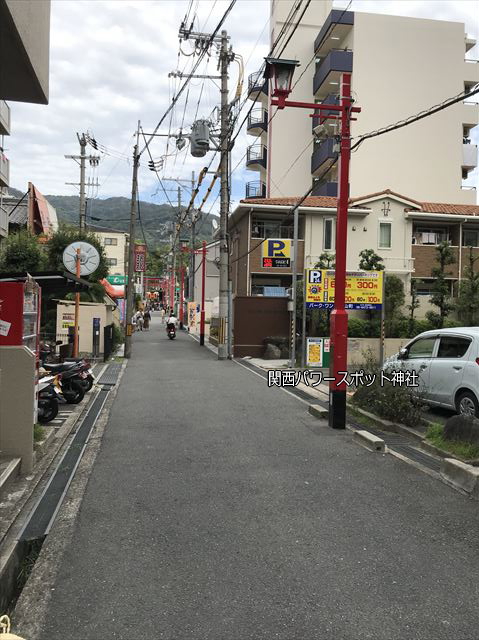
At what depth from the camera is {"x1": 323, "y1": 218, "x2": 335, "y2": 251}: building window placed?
27.5 meters

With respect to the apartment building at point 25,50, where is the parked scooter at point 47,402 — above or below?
below

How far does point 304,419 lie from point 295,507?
15.4 feet

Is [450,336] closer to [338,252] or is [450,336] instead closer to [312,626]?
[338,252]

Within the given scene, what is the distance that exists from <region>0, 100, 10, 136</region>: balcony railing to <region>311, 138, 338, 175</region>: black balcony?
22635 mm

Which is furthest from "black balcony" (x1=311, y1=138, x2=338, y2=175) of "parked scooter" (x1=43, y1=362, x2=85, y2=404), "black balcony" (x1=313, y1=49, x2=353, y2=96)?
"parked scooter" (x1=43, y1=362, x2=85, y2=404)

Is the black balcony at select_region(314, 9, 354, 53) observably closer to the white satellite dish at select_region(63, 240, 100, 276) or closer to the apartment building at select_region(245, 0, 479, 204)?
the apartment building at select_region(245, 0, 479, 204)

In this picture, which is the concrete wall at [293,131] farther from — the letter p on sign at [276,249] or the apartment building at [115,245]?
the apartment building at [115,245]

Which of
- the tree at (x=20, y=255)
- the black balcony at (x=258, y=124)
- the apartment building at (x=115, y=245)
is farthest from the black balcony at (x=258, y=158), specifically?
the apartment building at (x=115, y=245)

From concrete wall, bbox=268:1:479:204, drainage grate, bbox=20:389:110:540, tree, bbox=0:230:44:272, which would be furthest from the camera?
concrete wall, bbox=268:1:479:204

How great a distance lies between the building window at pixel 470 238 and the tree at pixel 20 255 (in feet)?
69.5

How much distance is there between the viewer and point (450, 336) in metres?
9.45

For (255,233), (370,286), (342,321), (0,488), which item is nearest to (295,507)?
(0,488)

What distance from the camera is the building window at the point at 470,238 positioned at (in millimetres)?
28205

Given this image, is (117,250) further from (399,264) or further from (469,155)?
(399,264)
